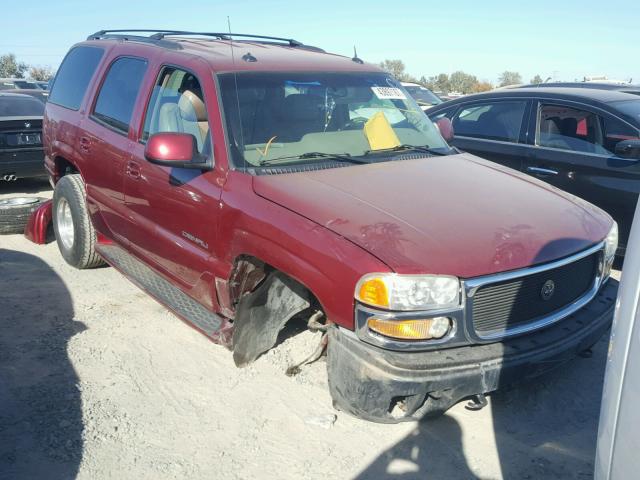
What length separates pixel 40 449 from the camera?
10.00 feet

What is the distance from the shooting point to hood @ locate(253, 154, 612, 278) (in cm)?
282

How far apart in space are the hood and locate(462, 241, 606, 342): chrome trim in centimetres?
4

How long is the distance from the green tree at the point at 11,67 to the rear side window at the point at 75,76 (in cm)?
5014

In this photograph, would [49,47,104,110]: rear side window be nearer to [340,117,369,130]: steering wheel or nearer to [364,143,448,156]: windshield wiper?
[340,117,369,130]: steering wheel

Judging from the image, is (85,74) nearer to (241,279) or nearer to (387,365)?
(241,279)

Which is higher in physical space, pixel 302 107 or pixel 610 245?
pixel 302 107

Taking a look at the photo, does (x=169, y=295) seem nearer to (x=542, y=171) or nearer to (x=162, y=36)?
(x=162, y=36)

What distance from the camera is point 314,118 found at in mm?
3982

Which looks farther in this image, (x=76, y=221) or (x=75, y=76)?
(x=75, y=76)

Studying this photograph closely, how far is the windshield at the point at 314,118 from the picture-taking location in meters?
3.71

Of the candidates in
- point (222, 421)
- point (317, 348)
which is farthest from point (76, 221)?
point (317, 348)

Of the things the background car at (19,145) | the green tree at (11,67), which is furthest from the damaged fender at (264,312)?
the green tree at (11,67)

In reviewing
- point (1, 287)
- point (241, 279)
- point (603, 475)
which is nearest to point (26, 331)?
point (1, 287)

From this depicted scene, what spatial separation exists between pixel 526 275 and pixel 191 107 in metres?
2.34
